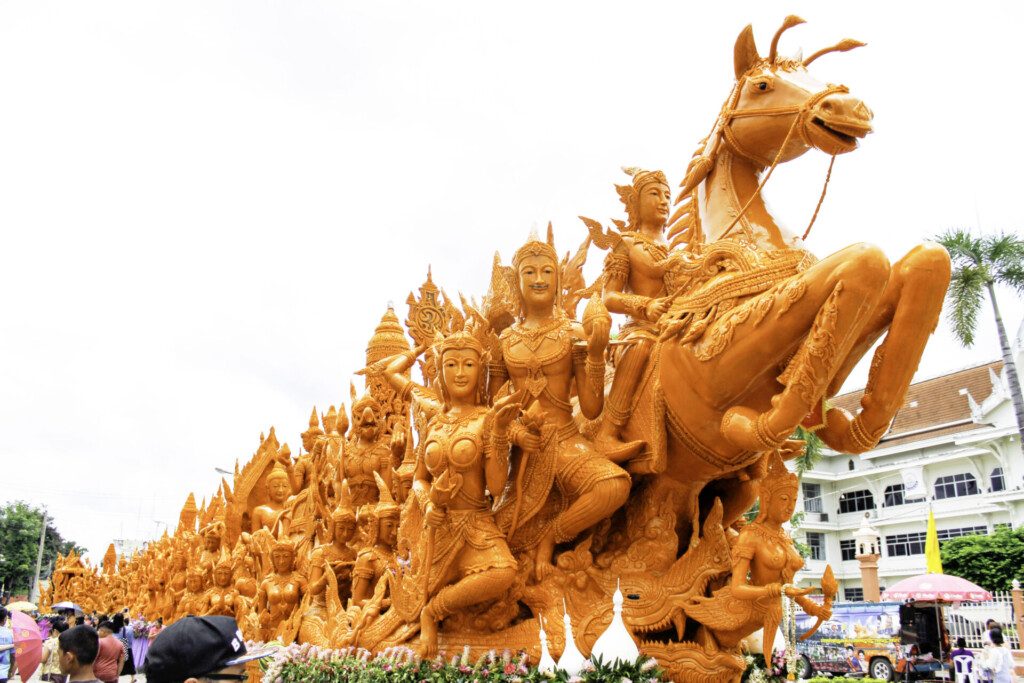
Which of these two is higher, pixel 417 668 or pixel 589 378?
pixel 589 378

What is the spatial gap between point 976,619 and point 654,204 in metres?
15.4

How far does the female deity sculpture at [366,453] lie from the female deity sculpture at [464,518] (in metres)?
2.67

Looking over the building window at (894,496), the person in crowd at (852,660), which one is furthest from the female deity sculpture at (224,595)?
the building window at (894,496)

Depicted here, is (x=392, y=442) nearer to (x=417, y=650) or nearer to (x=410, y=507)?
(x=410, y=507)

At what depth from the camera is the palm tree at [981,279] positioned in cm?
1482

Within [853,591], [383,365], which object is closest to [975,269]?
[383,365]

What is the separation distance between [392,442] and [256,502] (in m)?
4.80

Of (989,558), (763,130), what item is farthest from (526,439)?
(989,558)

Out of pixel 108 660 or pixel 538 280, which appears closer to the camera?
pixel 538 280

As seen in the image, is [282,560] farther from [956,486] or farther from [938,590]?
[956,486]

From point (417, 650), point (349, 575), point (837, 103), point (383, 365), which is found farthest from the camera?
point (383, 365)

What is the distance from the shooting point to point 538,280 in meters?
5.55

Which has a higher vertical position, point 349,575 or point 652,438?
point 652,438

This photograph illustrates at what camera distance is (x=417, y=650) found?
17.5 feet
